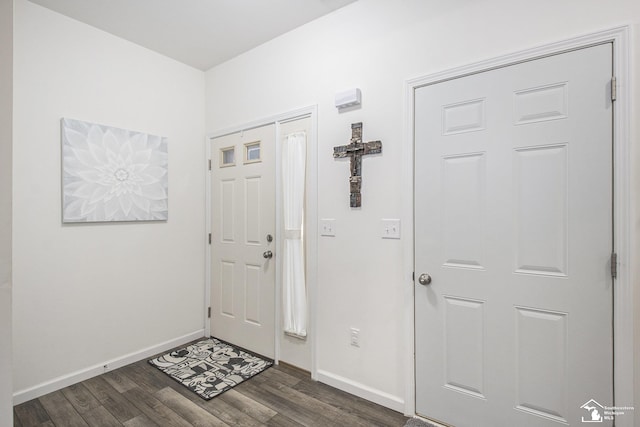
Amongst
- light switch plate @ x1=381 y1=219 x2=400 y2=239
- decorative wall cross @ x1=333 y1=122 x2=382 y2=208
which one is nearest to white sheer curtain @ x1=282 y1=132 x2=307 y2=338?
decorative wall cross @ x1=333 y1=122 x2=382 y2=208

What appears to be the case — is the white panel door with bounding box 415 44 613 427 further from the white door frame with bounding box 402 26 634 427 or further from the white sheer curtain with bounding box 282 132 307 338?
the white sheer curtain with bounding box 282 132 307 338

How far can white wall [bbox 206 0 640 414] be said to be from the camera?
67.7 inches

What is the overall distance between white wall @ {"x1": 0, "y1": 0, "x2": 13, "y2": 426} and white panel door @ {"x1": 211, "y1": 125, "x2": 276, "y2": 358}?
178 cm

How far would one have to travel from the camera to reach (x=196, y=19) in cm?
245

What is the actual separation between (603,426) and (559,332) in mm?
430

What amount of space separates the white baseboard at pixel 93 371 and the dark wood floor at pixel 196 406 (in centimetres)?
4

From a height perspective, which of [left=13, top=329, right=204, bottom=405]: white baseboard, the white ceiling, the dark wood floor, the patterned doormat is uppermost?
the white ceiling

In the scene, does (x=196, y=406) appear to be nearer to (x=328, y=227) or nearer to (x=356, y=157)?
(x=328, y=227)

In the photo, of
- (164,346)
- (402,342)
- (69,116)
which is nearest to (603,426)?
Result: (402,342)

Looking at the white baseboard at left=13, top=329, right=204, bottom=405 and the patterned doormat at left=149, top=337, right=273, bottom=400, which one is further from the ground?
the white baseboard at left=13, top=329, right=204, bottom=405

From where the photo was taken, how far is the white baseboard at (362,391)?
2.04m

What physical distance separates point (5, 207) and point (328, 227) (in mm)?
1735

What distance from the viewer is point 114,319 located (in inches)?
105

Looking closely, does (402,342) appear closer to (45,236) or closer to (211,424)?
(211,424)
